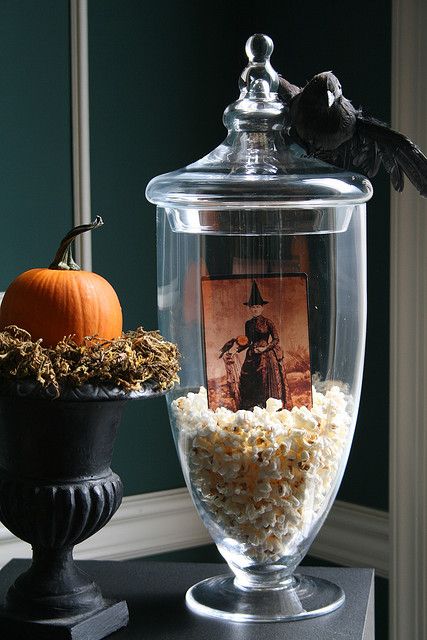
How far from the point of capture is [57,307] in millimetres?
1056

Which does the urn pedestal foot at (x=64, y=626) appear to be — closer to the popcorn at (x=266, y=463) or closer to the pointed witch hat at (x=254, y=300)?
the popcorn at (x=266, y=463)

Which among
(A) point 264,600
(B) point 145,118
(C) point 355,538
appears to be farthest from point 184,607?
(B) point 145,118

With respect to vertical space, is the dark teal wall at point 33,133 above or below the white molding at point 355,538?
above

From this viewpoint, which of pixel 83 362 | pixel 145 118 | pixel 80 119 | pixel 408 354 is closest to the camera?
pixel 83 362

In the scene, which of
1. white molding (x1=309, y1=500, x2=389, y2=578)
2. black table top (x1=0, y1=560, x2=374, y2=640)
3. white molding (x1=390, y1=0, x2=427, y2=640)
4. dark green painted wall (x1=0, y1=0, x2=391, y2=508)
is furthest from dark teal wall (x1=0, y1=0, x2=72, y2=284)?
black table top (x1=0, y1=560, x2=374, y2=640)

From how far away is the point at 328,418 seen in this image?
1135mm

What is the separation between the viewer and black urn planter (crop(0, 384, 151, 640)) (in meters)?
1.04

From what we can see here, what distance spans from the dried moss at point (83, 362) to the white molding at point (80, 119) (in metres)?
1.32

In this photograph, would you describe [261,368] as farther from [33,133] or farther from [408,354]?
[33,133]

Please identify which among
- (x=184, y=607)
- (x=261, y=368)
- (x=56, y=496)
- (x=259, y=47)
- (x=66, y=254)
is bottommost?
(x=184, y=607)

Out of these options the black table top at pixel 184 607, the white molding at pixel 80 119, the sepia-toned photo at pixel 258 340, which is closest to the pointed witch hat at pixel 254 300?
the sepia-toned photo at pixel 258 340

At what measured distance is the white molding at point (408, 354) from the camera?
2.15m

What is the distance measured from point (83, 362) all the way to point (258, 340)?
206mm

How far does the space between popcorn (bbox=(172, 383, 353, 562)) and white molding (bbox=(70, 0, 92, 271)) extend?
1260 mm
